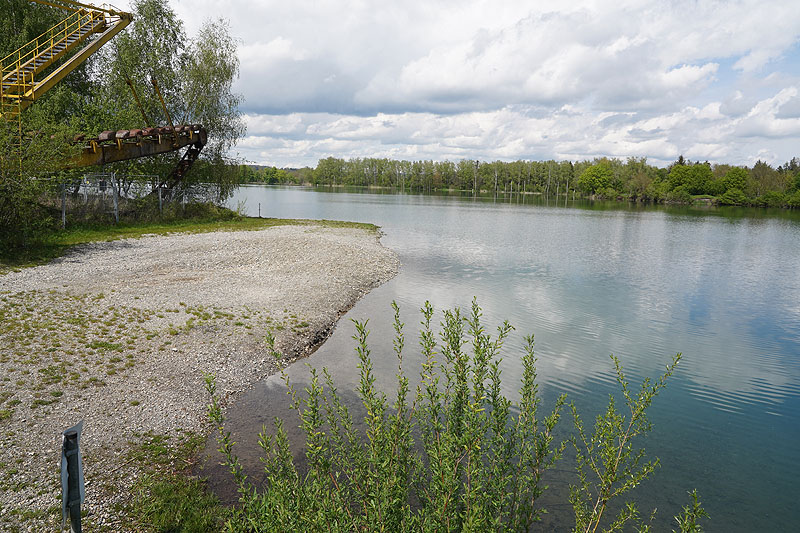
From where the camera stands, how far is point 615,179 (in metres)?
147

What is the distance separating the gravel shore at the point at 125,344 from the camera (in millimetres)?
6281

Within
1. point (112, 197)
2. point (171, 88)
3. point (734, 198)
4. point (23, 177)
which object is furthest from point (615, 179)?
point (23, 177)

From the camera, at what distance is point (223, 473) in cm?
680

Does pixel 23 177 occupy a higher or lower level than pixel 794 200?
lower

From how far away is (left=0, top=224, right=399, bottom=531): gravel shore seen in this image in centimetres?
628

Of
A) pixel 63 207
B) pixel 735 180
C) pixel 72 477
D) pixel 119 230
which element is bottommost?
pixel 72 477

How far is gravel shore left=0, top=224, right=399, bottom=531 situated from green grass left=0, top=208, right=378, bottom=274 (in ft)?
3.30

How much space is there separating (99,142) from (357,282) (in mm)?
15454

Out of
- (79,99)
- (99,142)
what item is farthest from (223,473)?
(79,99)

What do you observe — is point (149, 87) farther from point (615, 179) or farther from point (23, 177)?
point (615, 179)

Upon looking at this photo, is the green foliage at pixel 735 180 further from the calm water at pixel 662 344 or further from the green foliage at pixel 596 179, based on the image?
the calm water at pixel 662 344

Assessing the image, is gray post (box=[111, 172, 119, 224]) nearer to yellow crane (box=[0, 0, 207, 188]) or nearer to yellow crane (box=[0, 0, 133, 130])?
yellow crane (box=[0, 0, 207, 188])

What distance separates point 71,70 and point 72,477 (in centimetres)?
2776

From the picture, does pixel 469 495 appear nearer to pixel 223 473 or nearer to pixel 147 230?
pixel 223 473
